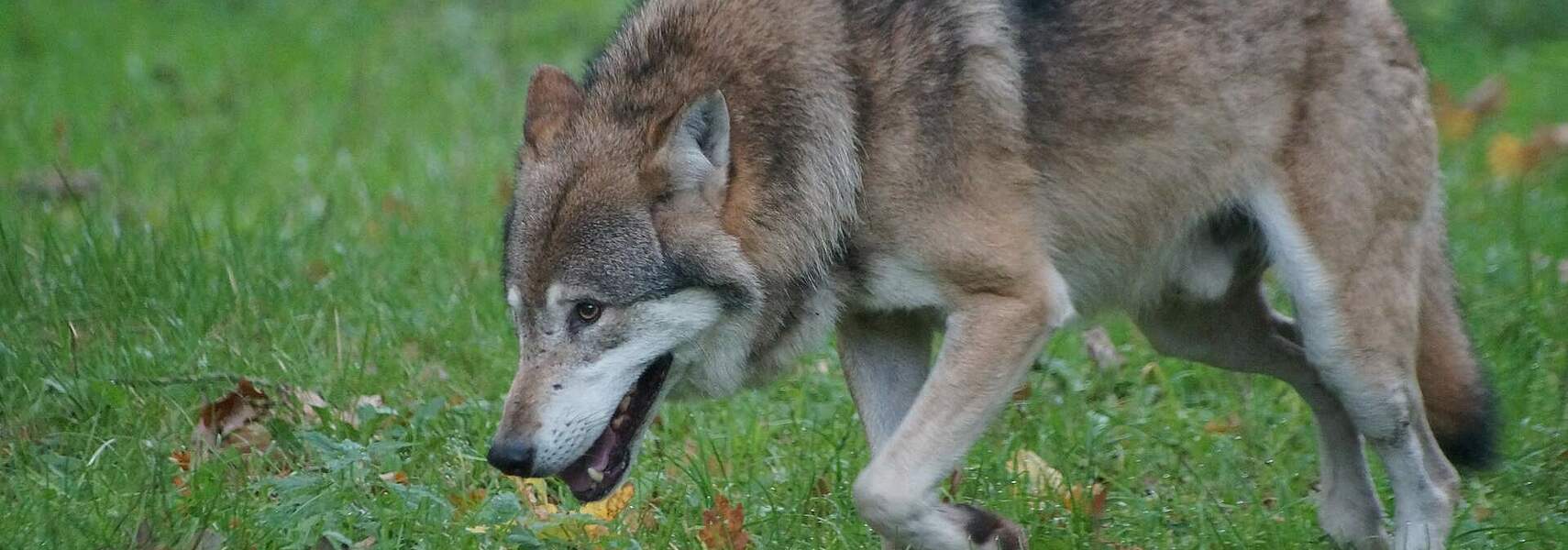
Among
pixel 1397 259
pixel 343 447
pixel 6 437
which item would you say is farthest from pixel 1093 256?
pixel 6 437

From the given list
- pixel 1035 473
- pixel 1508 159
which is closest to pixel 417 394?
pixel 1035 473

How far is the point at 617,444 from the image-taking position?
3.98 m

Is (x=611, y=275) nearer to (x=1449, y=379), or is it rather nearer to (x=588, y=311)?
(x=588, y=311)

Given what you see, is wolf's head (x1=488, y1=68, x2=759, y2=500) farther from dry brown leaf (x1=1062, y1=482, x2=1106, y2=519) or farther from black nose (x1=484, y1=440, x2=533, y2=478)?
dry brown leaf (x1=1062, y1=482, x2=1106, y2=519)

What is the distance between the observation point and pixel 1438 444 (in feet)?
15.0

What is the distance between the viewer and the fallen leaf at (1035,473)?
446 cm

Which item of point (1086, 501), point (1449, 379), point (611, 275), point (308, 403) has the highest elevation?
point (611, 275)

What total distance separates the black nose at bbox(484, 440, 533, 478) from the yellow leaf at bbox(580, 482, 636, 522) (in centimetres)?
46

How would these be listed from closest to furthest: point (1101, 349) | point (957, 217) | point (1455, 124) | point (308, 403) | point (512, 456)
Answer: point (512, 456) → point (957, 217) → point (308, 403) → point (1101, 349) → point (1455, 124)

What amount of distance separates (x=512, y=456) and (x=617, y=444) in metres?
0.32

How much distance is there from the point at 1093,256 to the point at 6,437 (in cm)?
284

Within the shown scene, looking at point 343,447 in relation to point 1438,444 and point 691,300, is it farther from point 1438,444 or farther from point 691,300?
point 1438,444

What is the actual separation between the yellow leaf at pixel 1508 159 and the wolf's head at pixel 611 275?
4967mm

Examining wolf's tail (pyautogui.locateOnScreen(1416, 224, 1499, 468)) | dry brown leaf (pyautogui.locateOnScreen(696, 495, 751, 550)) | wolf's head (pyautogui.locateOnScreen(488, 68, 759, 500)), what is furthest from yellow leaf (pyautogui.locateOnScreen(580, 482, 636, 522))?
wolf's tail (pyautogui.locateOnScreen(1416, 224, 1499, 468))
